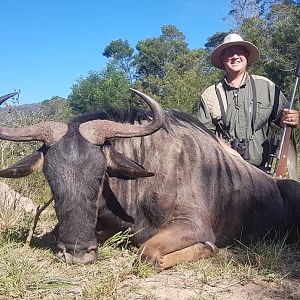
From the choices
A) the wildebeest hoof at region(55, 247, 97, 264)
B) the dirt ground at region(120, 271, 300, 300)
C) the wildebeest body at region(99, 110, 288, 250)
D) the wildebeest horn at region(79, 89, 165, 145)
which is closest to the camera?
the dirt ground at region(120, 271, 300, 300)

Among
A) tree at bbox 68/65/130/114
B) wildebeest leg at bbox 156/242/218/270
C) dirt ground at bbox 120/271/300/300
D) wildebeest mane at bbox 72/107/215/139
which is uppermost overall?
tree at bbox 68/65/130/114

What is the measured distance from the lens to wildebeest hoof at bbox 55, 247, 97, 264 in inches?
132

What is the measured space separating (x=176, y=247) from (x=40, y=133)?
139 cm

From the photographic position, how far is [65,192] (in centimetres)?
343

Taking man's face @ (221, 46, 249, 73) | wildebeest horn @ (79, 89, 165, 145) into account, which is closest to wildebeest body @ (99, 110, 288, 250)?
wildebeest horn @ (79, 89, 165, 145)

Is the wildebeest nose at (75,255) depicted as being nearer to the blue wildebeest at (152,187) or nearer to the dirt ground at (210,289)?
the blue wildebeest at (152,187)

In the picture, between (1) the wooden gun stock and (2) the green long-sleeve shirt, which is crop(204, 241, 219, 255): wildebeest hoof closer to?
(1) the wooden gun stock

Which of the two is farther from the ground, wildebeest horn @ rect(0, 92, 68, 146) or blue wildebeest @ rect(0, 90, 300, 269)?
wildebeest horn @ rect(0, 92, 68, 146)

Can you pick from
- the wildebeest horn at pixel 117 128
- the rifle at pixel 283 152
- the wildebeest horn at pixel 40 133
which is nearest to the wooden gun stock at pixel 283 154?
the rifle at pixel 283 152

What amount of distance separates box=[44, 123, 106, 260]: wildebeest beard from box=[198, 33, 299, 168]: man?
259 centimetres

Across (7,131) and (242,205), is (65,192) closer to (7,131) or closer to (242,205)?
(7,131)

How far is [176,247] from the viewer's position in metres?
3.62

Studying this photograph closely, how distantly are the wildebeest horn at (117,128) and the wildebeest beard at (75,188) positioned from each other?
100 millimetres

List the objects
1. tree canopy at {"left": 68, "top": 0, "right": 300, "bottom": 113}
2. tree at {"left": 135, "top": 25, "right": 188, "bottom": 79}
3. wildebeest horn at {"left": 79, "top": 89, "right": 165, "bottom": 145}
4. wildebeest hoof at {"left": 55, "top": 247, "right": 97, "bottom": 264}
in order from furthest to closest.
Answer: tree at {"left": 135, "top": 25, "right": 188, "bottom": 79} < tree canopy at {"left": 68, "top": 0, "right": 300, "bottom": 113} < wildebeest horn at {"left": 79, "top": 89, "right": 165, "bottom": 145} < wildebeest hoof at {"left": 55, "top": 247, "right": 97, "bottom": 264}
